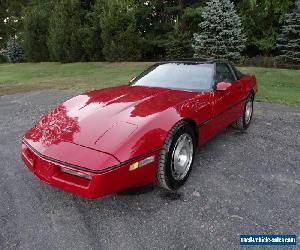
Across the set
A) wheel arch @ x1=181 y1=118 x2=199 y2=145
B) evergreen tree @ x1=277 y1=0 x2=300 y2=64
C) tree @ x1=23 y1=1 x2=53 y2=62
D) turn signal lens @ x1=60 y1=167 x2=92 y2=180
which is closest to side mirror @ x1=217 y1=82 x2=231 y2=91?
wheel arch @ x1=181 y1=118 x2=199 y2=145

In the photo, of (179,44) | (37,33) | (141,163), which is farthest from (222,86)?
(37,33)

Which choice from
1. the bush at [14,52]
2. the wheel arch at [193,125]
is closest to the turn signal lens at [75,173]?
the wheel arch at [193,125]

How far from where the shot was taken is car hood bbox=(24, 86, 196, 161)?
3.16 m

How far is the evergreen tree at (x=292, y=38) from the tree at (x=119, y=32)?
8.30 metres

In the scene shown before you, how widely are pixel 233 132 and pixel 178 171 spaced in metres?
2.36

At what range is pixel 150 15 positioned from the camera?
22047 millimetres

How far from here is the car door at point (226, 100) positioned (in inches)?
175

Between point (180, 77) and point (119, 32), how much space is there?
15445 mm

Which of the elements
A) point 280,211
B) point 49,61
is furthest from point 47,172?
point 49,61

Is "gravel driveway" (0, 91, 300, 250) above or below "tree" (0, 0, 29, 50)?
below

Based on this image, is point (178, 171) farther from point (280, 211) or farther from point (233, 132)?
point (233, 132)

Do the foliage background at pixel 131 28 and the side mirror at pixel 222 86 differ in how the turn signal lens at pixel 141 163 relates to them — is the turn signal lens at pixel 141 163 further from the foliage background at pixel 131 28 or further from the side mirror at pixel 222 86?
the foliage background at pixel 131 28

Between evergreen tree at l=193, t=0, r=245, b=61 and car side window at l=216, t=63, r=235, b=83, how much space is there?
11.0 meters

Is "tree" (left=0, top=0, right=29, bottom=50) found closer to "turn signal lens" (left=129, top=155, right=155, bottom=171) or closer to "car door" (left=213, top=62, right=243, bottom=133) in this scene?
"car door" (left=213, top=62, right=243, bottom=133)
